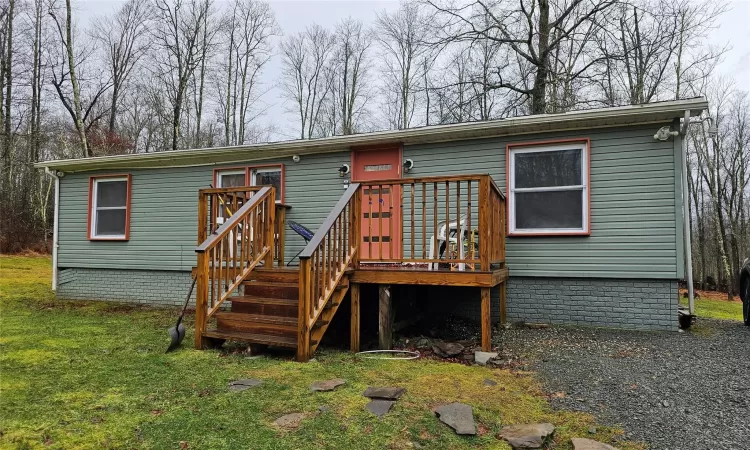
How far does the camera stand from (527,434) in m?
2.34

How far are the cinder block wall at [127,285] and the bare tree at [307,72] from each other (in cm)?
1369

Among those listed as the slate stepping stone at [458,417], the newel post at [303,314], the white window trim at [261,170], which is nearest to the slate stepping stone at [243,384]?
the newel post at [303,314]

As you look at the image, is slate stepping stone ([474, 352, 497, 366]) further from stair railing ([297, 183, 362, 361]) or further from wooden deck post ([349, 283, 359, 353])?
stair railing ([297, 183, 362, 361])

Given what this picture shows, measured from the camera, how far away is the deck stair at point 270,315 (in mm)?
4062

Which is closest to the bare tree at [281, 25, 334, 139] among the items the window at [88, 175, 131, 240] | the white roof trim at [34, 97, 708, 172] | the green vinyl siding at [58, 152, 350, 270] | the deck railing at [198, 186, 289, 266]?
the window at [88, 175, 131, 240]

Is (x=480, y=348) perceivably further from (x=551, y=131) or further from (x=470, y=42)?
(x=470, y=42)

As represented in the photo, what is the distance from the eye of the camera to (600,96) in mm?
14672

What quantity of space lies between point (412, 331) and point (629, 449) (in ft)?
10.4

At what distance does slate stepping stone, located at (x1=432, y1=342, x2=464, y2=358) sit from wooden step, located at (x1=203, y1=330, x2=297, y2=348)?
4.67 feet

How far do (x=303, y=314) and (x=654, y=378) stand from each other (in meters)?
2.93

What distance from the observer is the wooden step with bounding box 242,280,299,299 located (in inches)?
176

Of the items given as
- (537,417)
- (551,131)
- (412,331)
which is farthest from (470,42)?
(537,417)

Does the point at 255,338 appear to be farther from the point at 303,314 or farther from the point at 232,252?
the point at 232,252

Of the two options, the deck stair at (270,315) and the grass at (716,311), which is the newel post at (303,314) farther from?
the grass at (716,311)
